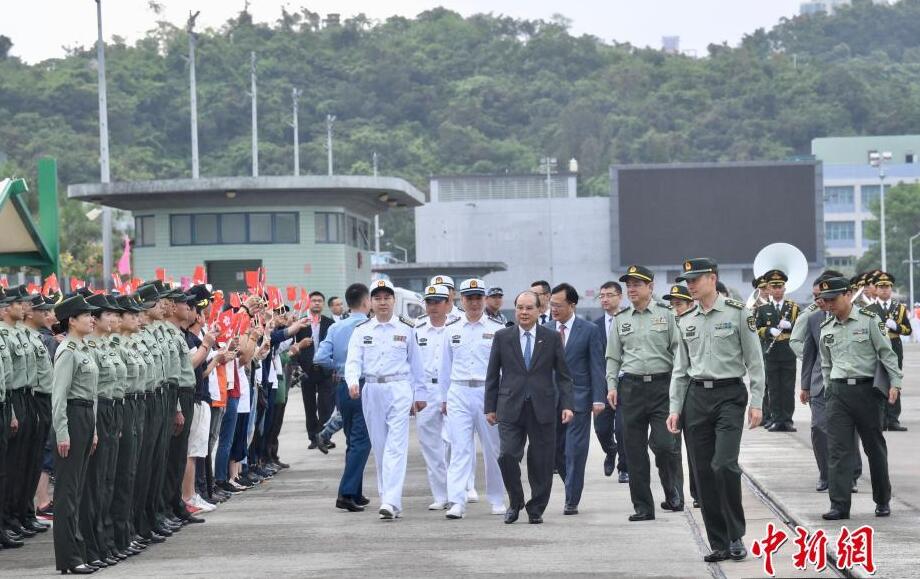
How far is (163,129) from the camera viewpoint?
121 meters

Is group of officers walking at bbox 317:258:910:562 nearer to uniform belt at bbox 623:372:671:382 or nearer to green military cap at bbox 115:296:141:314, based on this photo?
uniform belt at bbox 623:372:671:382

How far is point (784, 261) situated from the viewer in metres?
33.0

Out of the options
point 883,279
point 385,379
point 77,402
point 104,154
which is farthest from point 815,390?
point 104,154

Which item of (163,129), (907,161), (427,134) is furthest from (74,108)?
(907,161)

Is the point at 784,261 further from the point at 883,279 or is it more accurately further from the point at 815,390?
the point at 815,390

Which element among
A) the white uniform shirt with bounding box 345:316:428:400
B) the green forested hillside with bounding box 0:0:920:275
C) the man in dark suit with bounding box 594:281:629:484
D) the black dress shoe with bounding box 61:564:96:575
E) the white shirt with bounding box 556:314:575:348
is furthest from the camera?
the green forested hillside with bounding box 0:0:920:275

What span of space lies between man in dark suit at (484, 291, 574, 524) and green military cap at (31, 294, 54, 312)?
3751 millimetres

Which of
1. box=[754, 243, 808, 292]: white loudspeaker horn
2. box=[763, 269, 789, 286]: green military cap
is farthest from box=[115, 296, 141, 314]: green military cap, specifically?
box=[754, 243, 808, 292]: white loudspeaker horn

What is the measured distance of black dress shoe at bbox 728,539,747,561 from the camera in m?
11.5

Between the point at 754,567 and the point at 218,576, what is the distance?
3492 millimetres

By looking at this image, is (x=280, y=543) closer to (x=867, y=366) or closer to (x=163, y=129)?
(x=867, y=366)

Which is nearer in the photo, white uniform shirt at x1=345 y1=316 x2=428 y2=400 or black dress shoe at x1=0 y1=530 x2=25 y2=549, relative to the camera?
black dress shoe at x1=0 y1=530 x2=25 y2=549

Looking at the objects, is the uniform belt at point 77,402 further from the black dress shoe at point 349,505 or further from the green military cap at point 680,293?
the green military cap at point 680,293

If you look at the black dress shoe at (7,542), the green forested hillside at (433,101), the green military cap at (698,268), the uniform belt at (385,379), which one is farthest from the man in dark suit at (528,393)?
the green forested hillside at (433,101)
